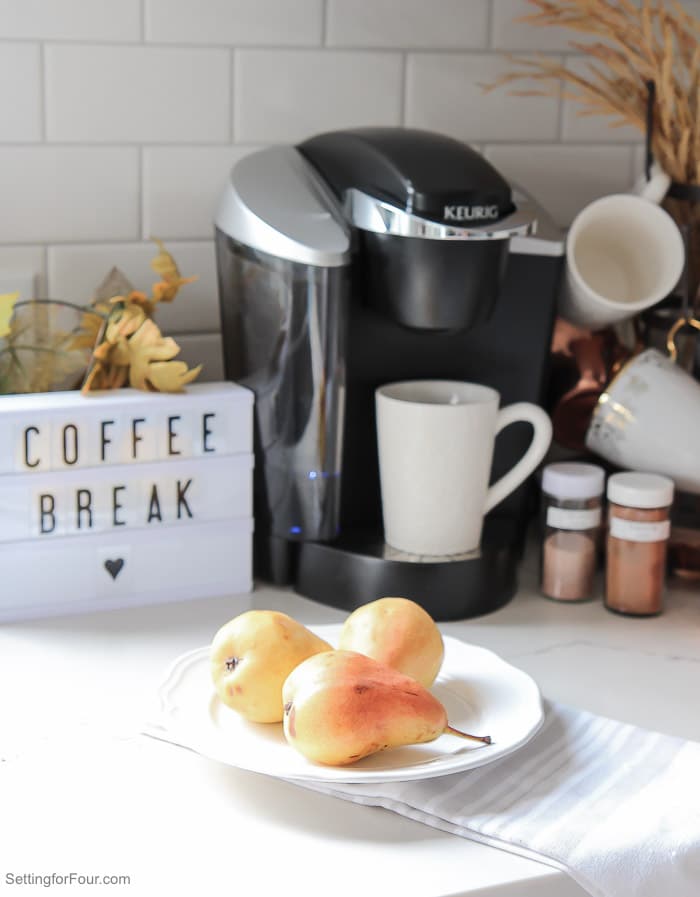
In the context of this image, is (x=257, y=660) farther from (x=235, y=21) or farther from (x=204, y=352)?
(x=235, y=21)

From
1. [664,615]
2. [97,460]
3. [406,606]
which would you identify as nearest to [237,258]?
[97,460]

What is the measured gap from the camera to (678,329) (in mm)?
1165

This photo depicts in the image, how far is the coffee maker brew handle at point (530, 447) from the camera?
1.00 meters

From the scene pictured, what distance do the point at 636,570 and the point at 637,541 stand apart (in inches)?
0.9

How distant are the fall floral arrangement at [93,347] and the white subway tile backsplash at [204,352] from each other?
0.47ft

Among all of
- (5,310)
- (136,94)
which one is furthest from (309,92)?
(5,310)

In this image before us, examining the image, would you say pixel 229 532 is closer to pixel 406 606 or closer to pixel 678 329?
pixel 406 606

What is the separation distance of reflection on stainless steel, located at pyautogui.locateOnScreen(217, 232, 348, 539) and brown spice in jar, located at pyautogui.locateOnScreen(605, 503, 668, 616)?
0.76ft

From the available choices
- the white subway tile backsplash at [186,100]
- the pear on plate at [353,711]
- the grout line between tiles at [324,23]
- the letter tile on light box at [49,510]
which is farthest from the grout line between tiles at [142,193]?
the pear on plate at [353,711]

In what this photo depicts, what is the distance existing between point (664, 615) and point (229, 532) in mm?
366

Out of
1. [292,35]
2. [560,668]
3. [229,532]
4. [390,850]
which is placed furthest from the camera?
[292,35]

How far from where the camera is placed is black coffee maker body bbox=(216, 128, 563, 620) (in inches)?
37.0

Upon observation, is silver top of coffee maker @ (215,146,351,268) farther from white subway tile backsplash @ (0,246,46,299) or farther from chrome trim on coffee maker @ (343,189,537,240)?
white subway tile backsplash @ (0,246,46,299)

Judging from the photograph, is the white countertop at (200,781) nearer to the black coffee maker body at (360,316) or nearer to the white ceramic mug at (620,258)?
the black coffee maker body at (360,316)
